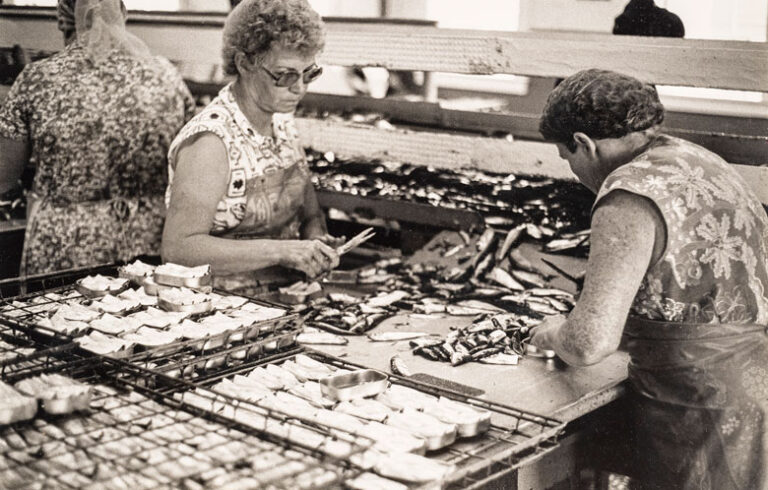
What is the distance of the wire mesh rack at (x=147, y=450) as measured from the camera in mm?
1995

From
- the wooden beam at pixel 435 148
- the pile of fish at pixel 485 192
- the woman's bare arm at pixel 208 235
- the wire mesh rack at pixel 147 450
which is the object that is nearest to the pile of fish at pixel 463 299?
A: the pile of fish at pixel 485 192

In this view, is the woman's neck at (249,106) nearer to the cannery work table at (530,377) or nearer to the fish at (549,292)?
the cannery work table at (530,377)

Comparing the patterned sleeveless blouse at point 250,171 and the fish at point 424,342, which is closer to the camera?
the fish at point 424,342

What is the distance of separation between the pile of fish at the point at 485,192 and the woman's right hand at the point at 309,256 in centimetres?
122

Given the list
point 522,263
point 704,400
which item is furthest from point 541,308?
point 704,400

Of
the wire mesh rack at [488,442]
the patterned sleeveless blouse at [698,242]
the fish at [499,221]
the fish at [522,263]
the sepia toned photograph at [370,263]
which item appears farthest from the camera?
the fish at [499,221]

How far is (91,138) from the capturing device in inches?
170

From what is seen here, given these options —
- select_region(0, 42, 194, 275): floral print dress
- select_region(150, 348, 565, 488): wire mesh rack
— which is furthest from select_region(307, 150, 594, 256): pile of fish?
select_region(150, 348, 565, 488): wire mesh rack

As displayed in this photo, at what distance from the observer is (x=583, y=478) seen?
344 cm

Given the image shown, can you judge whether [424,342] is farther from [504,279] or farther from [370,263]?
[370,263]

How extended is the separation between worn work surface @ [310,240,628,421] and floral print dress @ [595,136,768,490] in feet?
0.59

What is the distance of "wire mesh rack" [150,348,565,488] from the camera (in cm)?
220

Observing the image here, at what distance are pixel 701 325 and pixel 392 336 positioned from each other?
1.21m

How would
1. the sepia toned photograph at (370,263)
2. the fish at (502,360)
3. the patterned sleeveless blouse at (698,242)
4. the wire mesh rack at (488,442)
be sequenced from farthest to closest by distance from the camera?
1. the fish at (502,360)
2. the patterned sleeveless blouse at (698,242)
3. the sepia toned photograph at (370,263)
4. the wire mesh rack at (488,442)
